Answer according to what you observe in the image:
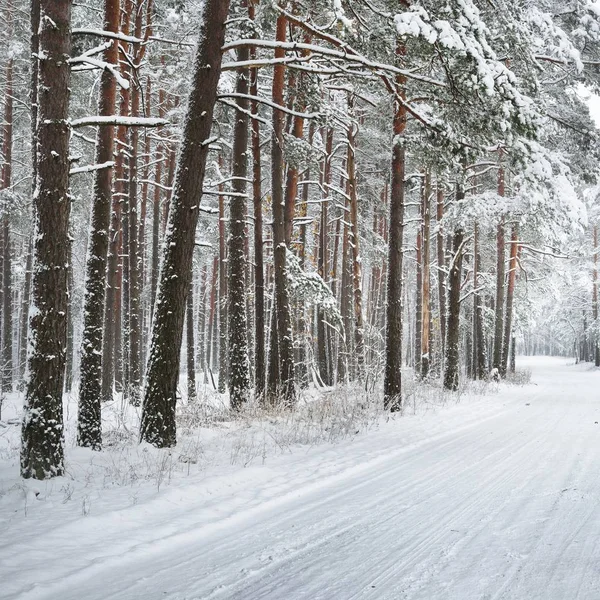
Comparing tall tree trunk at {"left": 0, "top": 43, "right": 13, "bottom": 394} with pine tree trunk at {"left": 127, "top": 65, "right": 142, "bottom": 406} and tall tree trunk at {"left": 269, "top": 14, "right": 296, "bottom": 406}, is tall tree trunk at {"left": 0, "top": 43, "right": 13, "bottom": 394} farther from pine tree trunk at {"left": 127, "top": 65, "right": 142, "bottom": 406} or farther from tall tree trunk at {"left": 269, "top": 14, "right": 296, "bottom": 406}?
tall tree trunk at {"left": 269, "top": 14, "right": 296, "bottom": 406}

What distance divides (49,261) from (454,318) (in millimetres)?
13597

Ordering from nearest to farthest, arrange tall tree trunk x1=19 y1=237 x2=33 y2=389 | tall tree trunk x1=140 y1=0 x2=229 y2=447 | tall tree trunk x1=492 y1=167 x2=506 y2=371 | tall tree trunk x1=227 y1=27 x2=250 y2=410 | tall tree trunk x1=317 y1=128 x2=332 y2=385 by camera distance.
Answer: tall tree trunk x1=140 y1=0 x2=229 y2=447 < tall tree trunk x1=227 y1=27 x2=250 y2=410 < tall tree trunk x1=317 y1=128 x2=332 y2=385 < tall tree trunk x1=19 y1=237 x2=33 y2=389 < tall tree trunk x1=492 y1=167 x2=506 y2=371

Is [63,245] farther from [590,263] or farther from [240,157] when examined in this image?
[590,263]

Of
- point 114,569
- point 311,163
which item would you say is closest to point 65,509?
point 114,569

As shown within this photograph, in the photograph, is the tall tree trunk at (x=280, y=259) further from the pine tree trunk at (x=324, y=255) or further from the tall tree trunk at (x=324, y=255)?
the pine tree trunk at (x=324, y=255)

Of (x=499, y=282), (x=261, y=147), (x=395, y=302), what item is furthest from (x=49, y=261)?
(x=499, y=282)

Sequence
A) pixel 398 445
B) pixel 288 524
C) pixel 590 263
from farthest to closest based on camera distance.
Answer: pixel 590 263 < pixel 398 445 < pixel 288 524

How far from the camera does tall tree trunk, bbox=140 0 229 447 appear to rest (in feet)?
21.6

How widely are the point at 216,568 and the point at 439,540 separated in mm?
1723

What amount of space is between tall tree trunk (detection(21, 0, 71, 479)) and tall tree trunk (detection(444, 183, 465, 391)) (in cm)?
1282

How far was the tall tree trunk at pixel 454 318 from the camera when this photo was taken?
615 inches

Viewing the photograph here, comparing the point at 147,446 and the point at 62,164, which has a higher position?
the point at 62,164

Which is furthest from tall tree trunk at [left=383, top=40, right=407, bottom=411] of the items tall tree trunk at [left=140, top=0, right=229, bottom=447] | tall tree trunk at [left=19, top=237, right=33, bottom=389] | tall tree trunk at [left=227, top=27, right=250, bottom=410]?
tall tree trunk at [left=19, top=237, right=33, bottom=389]

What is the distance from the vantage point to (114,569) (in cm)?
340
